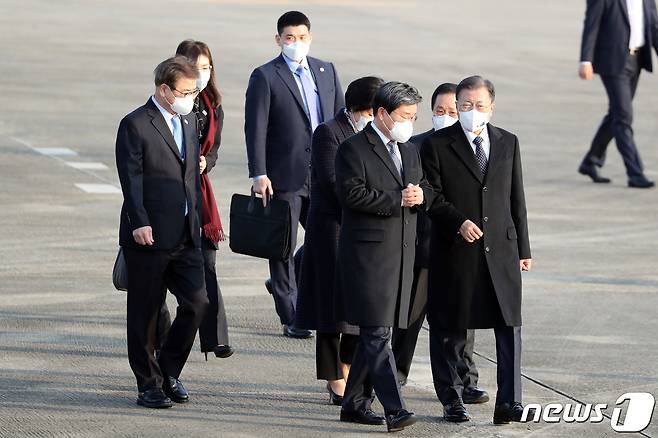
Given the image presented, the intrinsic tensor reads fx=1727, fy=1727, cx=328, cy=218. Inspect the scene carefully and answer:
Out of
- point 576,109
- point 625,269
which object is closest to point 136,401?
point 625,269

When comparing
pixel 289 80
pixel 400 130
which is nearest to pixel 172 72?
pixel 400 130

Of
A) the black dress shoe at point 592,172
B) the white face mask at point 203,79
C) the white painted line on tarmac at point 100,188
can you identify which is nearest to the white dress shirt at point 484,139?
the white face mask at point 203,79

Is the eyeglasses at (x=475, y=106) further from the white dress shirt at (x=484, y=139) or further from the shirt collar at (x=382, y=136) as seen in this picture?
the shirt collar at (x=382, y=136)

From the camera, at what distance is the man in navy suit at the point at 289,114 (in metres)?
11.0

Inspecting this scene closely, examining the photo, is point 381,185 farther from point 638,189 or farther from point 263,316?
point 638,189

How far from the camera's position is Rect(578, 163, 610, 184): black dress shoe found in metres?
17.5

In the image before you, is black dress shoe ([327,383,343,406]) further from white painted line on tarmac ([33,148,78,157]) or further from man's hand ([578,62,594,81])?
white painted line on tarmac ([33,148,78,157])

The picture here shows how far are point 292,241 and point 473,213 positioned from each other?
1.74 meters

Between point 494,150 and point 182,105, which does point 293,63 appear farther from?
point 494,150

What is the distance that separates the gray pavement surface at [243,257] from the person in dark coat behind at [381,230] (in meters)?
0.37

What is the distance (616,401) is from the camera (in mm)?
9539

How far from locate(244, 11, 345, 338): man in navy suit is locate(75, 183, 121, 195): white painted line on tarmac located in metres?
4.99

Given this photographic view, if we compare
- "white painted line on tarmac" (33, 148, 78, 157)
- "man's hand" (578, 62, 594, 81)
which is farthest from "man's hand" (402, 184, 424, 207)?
"white painted line on tarmac" (33, 148, 78, 157)

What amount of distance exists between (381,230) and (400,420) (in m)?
0.97
